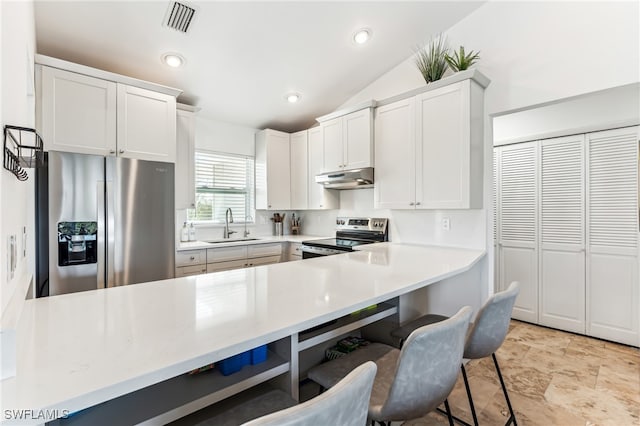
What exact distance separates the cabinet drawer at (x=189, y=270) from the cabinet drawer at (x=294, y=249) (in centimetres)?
110

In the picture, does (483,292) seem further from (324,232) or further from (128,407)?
(128,407)

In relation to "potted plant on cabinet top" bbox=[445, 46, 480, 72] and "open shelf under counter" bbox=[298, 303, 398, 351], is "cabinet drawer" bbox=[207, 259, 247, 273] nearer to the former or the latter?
"open shelf under counter" bbox=[298, 303, 398, 351]

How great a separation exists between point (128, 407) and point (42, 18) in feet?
8.94

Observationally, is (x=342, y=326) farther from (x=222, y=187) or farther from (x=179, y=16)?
(x=222, y=187)

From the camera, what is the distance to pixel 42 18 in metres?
2.17

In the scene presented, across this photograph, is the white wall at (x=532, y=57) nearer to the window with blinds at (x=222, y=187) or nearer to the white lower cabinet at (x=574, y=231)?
the white lower cabinet at (x=574, y=231)

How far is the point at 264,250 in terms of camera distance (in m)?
3.70

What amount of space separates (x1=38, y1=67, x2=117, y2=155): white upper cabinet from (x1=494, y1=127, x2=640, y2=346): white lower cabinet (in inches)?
163

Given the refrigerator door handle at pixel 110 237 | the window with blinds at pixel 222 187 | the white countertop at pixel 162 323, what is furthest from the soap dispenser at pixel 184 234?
the white countertop at pixel 162 323

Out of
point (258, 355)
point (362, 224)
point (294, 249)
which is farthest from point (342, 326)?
point (294, 249)

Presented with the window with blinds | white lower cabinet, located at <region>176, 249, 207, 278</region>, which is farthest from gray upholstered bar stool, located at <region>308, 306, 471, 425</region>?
the window with blinds

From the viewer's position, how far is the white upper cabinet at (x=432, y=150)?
2.58 m

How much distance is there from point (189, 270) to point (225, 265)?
1.24 feet

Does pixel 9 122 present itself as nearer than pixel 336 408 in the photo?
No
